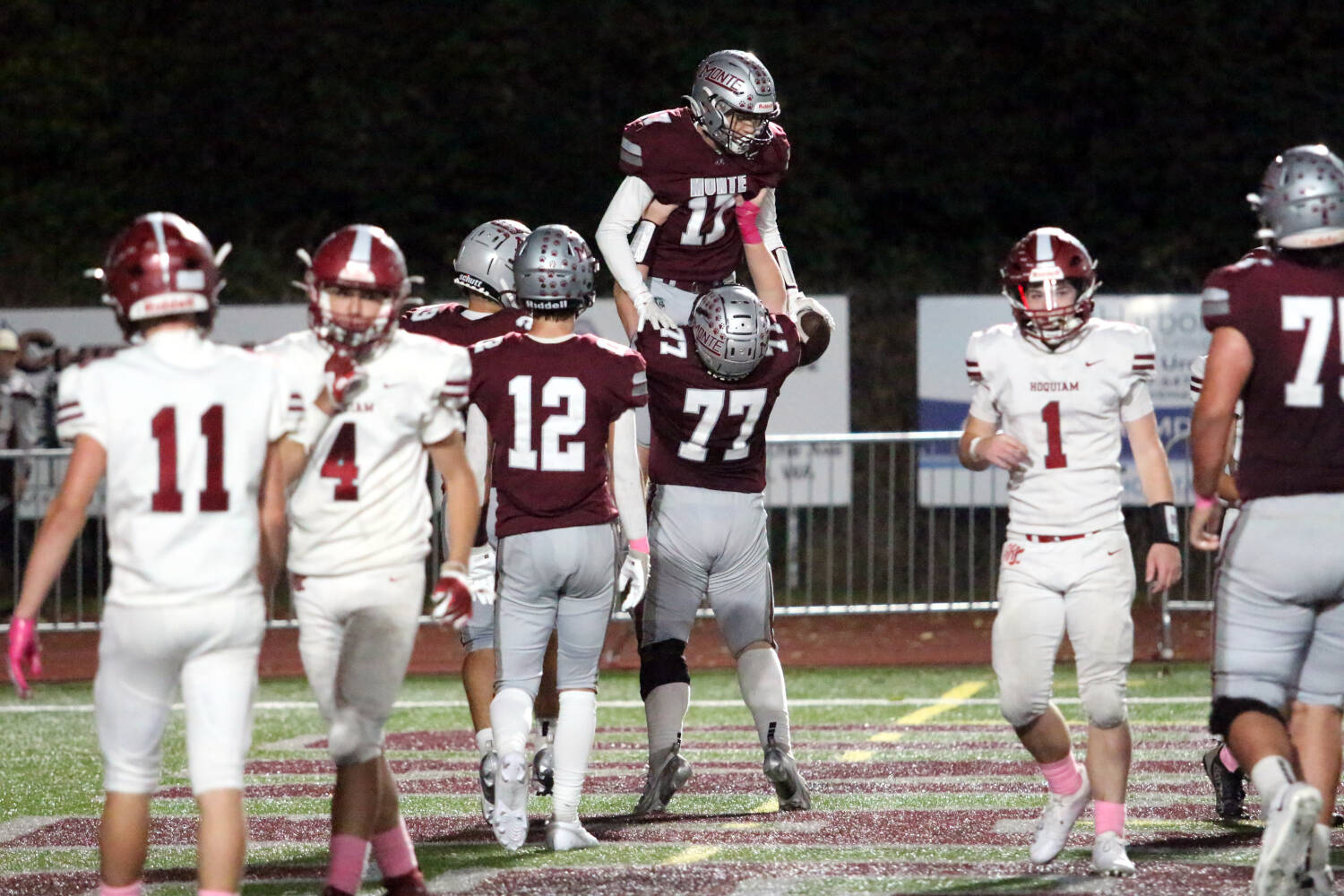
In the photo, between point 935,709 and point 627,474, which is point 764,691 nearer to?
point 627,474

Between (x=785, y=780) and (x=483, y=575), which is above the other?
(x=483, y=575)

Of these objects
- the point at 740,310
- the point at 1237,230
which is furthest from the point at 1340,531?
the point at 1237,230

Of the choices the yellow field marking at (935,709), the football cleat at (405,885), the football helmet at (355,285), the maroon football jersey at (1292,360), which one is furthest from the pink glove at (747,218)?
the football cleat at (405,885)

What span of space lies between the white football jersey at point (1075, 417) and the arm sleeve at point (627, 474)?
127 cm

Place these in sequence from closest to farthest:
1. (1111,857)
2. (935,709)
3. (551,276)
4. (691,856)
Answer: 1. (1111,857)
2. (691,856)
3. (551,276)
4. (935,709)

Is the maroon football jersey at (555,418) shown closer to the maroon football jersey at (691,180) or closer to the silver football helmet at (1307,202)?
the maroon football jersey at (691,180)

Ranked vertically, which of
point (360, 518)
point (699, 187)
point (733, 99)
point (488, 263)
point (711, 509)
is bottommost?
point (711, 509)

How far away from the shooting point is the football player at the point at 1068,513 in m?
5.79

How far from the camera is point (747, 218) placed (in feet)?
25.7

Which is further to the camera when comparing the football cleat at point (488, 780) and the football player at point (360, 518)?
the football cleat at point (488, 780)

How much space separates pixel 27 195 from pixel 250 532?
19789 millimetres

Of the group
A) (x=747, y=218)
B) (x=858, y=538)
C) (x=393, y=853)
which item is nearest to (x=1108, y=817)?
(x=393, y=853)

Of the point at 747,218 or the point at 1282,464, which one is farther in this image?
the point at 747,218

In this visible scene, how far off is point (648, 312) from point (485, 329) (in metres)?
0.67
